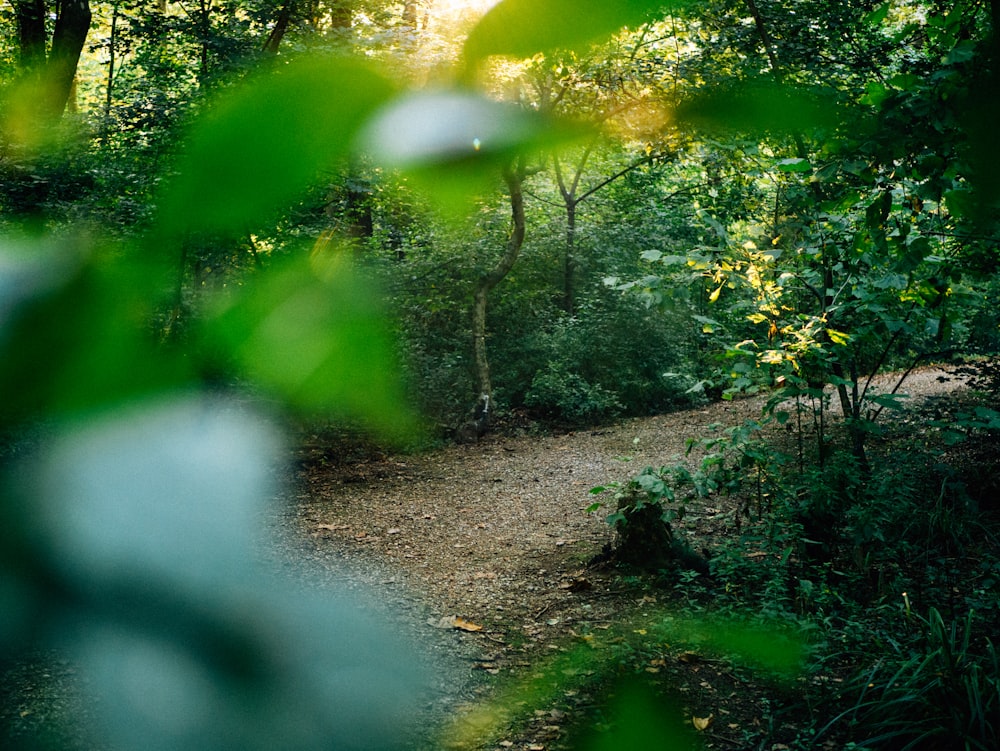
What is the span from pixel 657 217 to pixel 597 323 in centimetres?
164

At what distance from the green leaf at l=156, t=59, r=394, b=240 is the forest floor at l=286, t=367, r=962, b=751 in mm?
3012

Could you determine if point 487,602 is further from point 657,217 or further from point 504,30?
point 657,217

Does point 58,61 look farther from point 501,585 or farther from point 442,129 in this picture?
point 501,585

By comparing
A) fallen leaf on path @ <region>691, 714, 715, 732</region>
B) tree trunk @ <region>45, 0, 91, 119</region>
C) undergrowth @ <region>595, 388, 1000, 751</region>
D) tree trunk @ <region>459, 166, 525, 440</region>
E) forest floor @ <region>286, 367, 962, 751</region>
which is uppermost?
tree trunk @ <region>45, 0, 91, 119</region>

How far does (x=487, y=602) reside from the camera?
483 cm

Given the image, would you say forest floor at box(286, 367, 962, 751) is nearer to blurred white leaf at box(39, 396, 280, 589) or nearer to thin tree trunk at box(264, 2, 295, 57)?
blurred white leaf at box(39, 396, 280, 589)

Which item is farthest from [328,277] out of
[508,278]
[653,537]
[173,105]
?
[508,278]

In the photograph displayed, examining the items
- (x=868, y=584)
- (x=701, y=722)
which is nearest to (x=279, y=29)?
(x=701, y=722)

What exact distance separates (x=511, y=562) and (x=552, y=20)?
542 cm

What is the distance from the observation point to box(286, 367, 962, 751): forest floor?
11.0ft

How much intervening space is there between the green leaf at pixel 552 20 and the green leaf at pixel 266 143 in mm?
67

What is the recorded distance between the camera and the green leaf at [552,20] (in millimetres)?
361

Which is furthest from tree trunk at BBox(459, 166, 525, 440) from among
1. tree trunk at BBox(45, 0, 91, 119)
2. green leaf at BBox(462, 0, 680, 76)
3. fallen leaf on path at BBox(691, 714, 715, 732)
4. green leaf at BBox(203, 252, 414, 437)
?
green leaf at BBox(462, 0, 680, 76)

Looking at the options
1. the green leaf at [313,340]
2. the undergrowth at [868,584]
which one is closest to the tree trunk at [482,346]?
the undergrowth at [868,584]
